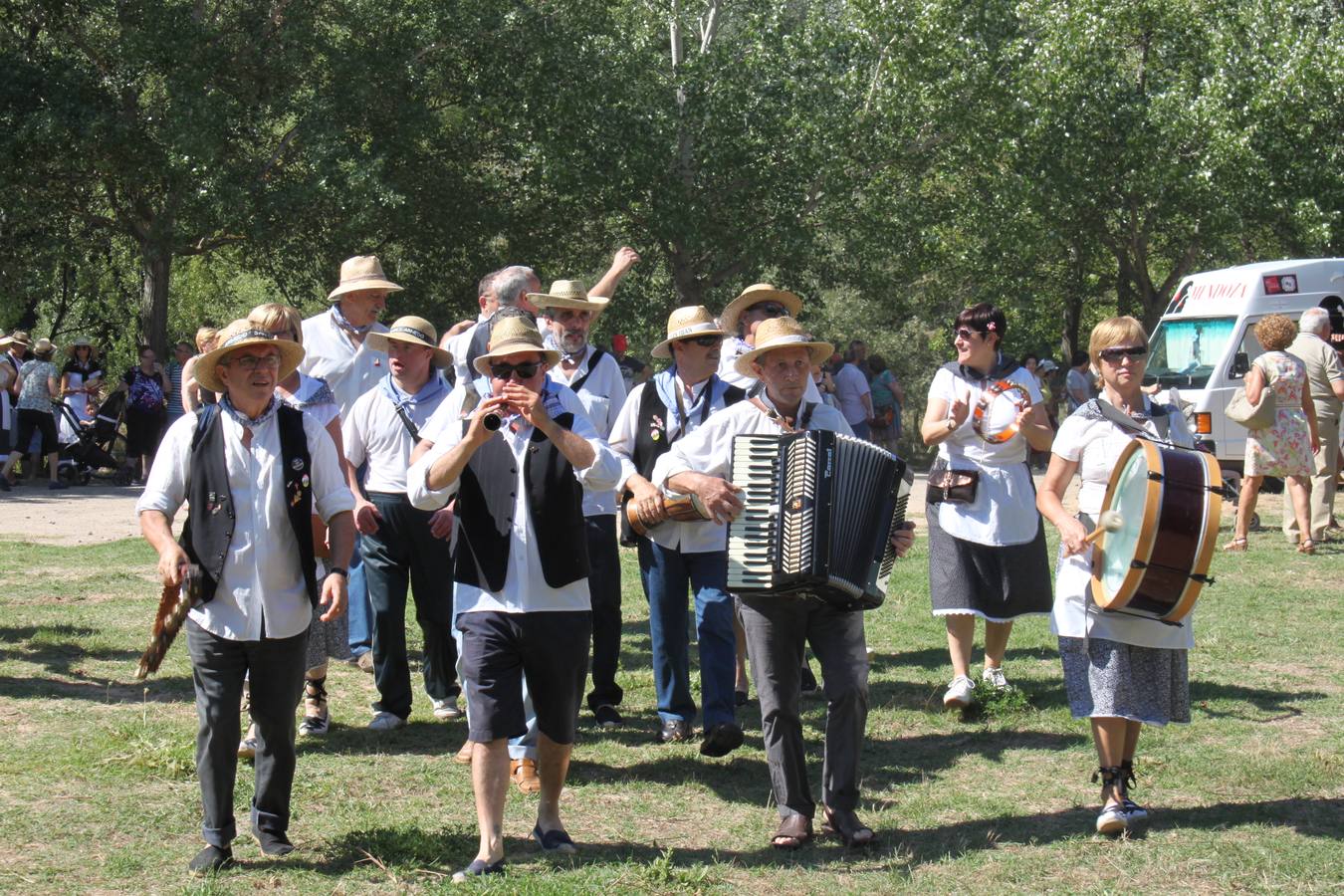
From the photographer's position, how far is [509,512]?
17.2 feet

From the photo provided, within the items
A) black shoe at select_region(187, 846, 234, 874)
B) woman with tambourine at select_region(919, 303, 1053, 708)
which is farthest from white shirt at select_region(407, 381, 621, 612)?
woman with tambourine at select_region(919, 303, 1053, 708)

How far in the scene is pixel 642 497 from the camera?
5.56 metres

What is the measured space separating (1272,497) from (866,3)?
45.3 ft

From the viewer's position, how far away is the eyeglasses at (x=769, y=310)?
740cm

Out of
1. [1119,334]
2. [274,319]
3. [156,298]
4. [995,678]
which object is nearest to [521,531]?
[274,319]

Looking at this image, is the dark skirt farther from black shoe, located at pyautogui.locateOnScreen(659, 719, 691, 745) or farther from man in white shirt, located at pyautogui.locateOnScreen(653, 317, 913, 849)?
man in white shirt, located at pyautogui.locateOnScreen(653, 317, 913, 849)

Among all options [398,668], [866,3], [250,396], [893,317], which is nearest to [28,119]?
[866,3]

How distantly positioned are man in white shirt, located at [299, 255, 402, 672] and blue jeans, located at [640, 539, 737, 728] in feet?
5.62

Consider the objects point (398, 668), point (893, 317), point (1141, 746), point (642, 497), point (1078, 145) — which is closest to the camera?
point (642, 497)

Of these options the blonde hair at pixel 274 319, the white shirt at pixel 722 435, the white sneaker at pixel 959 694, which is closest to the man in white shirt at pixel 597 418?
the blonde hair at pixel 274 319

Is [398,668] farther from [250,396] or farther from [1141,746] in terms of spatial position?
[1141,746]

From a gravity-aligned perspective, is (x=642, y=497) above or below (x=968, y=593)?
above

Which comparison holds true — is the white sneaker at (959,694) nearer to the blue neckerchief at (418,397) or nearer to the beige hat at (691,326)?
the beige hat at (691,326)

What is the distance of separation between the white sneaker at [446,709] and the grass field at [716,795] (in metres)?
0.09
